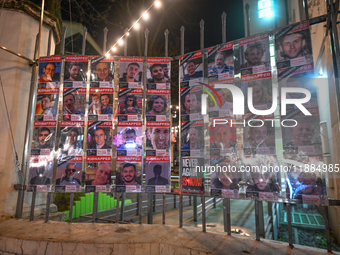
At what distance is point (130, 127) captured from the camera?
11.0 feet

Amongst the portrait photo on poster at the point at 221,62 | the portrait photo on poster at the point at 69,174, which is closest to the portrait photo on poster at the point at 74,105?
the portrait photo on poster at the point at 69,174

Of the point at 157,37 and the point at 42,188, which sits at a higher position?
the point at 157,37

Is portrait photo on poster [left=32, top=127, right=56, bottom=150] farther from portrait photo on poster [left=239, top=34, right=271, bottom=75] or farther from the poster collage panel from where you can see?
portrait photo on poster [left=239, top=34, right=271, bottom=75]

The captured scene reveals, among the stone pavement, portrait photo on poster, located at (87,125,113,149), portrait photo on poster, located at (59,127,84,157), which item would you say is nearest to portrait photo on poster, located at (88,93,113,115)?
portrait photo on poster, located at (87,125,113,149)

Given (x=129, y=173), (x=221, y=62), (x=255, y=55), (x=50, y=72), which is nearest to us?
(x=255, y=55)

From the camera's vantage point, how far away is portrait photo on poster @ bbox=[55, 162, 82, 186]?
330 centimetres

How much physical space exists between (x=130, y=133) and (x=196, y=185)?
A: 1.29m

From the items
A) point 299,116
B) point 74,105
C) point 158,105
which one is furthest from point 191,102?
point 74,105

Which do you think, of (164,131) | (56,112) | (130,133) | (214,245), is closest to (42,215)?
(56,112)

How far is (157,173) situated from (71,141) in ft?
4.95

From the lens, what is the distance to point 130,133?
3332mm

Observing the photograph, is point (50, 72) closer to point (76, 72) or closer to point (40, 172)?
point (76, 72)

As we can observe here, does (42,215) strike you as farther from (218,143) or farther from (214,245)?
(218,143)

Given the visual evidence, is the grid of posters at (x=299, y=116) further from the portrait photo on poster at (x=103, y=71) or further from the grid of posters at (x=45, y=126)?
the grid of posters at (x=45, y=126)
